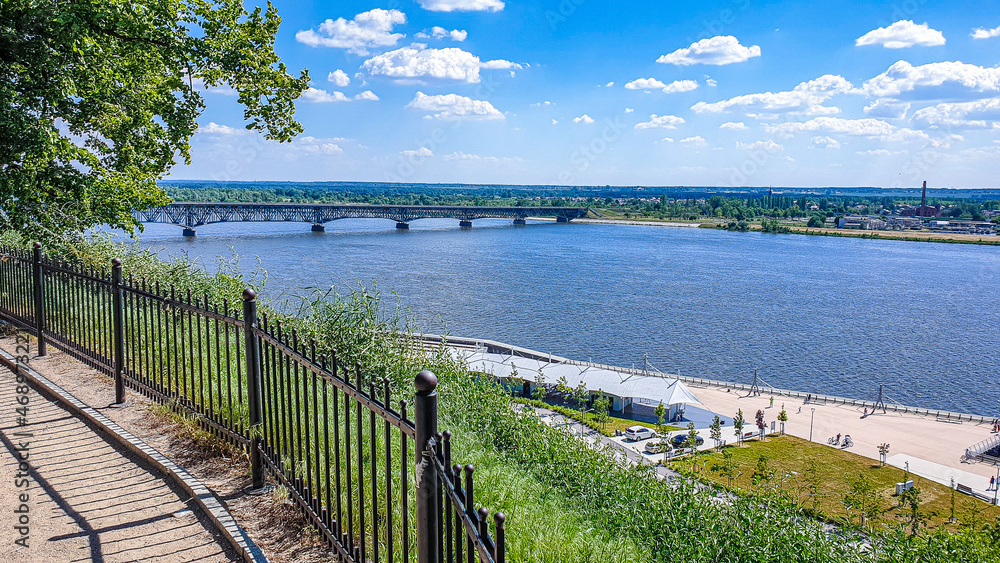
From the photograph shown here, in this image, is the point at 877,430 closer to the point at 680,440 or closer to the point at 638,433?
the point at 680,440

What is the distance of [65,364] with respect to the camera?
800 cm

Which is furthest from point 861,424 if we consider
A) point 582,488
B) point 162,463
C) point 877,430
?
point 162,463

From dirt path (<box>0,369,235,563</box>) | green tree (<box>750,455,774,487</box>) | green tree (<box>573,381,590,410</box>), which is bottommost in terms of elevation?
green tree (<box>573,381,590,410</box>)

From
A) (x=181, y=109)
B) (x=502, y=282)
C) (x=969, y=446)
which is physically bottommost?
(x=969, y=446)

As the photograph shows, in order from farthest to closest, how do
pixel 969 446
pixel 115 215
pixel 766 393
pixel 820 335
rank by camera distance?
pixel 820 335, pixel 766 393, pixel 969 446, pixel 115 215

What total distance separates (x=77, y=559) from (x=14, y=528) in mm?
739

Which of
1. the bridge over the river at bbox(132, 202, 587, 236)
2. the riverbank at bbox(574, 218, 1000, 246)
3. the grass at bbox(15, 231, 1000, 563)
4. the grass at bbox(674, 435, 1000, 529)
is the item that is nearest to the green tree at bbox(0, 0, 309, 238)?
the grass at bbox(15, 231, 1000, 563)

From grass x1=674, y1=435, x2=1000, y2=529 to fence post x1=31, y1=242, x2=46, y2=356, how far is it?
16.4 m

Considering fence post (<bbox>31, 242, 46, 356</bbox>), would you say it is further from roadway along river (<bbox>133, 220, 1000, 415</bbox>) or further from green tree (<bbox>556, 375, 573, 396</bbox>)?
green tree (<bbox>556, 375, 573, 396</bbox>)

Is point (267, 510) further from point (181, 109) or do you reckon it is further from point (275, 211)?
point (275, 211)

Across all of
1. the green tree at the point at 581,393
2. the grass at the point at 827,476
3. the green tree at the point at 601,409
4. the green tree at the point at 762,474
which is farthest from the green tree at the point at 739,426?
the green tree at the point at 581,393

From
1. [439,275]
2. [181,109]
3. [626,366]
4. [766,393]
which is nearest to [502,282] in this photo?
[439,275]

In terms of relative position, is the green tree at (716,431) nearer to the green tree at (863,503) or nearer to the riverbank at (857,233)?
the green tree at (863,503)

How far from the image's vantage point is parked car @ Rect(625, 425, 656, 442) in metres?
26.4
